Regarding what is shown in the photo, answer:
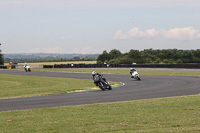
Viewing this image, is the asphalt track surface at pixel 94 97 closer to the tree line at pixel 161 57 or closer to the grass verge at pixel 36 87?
the grass verge at pixel 36 87

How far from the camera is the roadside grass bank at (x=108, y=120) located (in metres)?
9.22

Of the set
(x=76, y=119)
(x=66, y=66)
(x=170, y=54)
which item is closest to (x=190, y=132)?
(x=76, y=119)

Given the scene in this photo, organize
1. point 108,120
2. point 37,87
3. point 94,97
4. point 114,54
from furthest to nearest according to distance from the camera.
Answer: point 114,54
point 37,87
point 94,97
point 108,120

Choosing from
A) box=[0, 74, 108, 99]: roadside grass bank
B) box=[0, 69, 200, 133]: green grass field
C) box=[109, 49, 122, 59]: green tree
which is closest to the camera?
box=[0, 69, 200, 133]: green grass field

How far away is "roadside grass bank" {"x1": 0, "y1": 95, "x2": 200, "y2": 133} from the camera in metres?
9.22

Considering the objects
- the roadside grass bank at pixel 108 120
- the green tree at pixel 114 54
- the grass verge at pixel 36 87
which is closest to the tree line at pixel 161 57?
the green tree at pixel 114 54

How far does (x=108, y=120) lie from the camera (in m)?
10.7

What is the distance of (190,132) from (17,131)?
13.7 ft

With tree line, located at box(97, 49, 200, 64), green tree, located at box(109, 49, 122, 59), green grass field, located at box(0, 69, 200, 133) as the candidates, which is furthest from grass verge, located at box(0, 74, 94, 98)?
green tree, located at box(109, 49, 122, 59)

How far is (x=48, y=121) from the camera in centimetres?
1088

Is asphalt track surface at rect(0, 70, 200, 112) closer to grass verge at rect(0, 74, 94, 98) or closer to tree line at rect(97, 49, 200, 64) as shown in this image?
grass verge at rect(0, 74, 94, 98)

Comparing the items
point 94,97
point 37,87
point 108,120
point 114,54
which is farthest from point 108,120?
point 114,54

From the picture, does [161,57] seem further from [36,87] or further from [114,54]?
[36,87]

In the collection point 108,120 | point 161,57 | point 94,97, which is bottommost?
point 94,97
